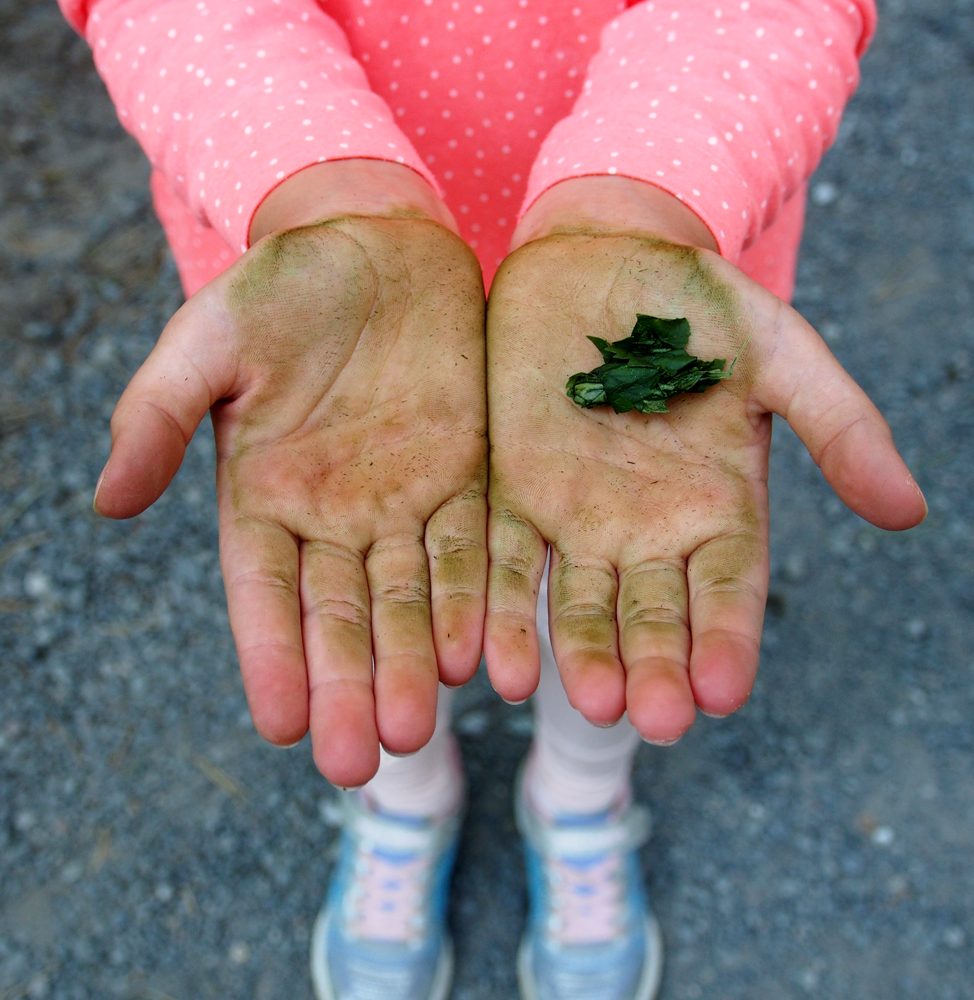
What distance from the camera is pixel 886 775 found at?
9.14 ft

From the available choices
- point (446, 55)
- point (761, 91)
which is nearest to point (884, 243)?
point (761, 91)

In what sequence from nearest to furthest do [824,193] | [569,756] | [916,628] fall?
[569,756] < [916,628] < [824,193]

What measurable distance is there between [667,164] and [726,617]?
818 mm

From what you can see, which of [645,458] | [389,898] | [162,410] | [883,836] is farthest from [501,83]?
[883,836]

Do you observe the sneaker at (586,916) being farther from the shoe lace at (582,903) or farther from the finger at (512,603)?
the finger at (512,603)

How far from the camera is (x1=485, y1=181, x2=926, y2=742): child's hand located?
1443 mm

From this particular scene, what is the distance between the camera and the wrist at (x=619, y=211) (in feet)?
5.43

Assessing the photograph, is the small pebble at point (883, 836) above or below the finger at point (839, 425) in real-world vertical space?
below

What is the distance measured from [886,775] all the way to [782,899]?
1.66ft

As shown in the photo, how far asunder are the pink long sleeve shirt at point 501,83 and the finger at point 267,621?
1.83 feet

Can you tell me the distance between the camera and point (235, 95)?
63.9 inches

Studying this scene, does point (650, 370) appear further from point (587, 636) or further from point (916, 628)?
point (916, 628)

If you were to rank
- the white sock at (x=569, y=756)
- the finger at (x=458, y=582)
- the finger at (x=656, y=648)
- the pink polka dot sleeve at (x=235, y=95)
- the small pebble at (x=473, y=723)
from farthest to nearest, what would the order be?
the small pebble at (x=473, y=723) → the white sock at (x=569, y=756) → the pink polka dot sleeve at (x=235, y=95) → the finger at (x=458, y=582) → the finger at (x=656, y=648)

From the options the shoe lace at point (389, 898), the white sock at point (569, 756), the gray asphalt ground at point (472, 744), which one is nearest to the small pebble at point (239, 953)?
the gray asphalt ground at point (472, 744)
